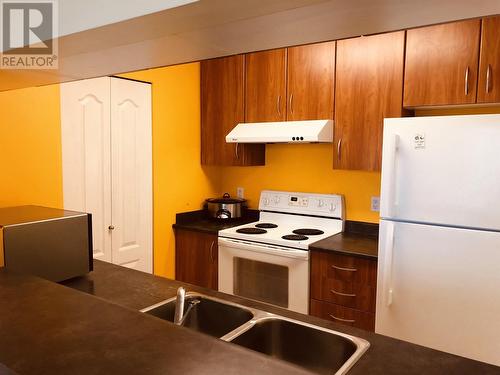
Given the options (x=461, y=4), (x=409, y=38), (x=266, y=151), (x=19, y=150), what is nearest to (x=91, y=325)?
(x=461, y=4)

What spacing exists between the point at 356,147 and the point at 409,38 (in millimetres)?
734

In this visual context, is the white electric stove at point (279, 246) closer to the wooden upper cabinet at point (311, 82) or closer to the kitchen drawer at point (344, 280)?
the kitchen drawer at point (344, 280)

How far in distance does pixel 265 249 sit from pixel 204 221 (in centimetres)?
90

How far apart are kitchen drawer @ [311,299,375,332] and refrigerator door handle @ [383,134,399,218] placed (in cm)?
66

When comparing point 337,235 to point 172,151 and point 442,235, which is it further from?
point 172,151

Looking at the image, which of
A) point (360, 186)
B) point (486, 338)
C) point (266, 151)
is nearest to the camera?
point (486, 338)

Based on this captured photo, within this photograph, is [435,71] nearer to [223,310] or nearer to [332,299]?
[332,299]

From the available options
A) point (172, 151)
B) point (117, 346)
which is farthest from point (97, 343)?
point (172, 151)

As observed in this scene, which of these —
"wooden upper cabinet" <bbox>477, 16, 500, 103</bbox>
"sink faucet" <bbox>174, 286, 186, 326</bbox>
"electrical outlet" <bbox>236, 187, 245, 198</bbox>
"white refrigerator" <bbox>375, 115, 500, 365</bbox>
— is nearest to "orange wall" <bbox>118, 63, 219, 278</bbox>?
"electrical outlet" <bbox>236, 187, 245, 198</bbox>

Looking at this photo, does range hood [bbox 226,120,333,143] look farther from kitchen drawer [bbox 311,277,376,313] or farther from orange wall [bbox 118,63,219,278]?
kitchen drawer [bbox 311,277,376,313]

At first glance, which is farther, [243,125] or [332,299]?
[243,125]

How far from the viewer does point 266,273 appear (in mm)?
2832

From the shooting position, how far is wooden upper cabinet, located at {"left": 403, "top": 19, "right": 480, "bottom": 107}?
2230mm

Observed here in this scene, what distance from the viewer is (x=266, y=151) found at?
3527 mm
